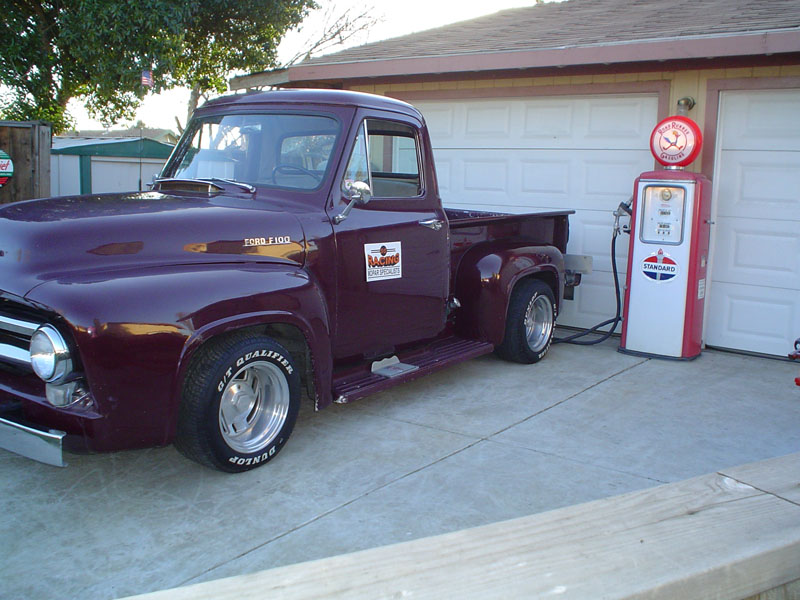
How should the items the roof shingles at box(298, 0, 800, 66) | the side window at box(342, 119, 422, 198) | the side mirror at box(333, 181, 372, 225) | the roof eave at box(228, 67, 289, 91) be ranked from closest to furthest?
the side mirror at box(333, 181, 372, 225) < the side window at box(342, 119, 422, 198) < the roof shingles at box(298, 0, 800, 66) < the roof eave at box(228, 67, 289, 91)

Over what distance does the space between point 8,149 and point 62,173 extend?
8798 millimetres

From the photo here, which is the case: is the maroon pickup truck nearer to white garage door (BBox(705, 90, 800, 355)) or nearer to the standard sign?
the standard sign

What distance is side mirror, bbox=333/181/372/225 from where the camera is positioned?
15.5ft

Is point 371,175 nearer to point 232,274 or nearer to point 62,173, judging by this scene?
point 232,274

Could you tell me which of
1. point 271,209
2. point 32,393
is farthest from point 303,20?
point 32,393

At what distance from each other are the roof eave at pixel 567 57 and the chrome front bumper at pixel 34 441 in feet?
19.2

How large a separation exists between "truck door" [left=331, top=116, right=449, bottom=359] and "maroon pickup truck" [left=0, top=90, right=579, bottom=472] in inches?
0.5


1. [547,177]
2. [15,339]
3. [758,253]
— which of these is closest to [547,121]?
[547,177]

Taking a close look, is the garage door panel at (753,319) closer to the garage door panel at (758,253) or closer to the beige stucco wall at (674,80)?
the garage door panel at (758,253)

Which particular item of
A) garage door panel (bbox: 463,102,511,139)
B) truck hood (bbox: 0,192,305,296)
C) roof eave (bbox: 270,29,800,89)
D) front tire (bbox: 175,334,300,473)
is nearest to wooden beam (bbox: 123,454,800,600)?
front tire (bbox: 175,334,300,473)

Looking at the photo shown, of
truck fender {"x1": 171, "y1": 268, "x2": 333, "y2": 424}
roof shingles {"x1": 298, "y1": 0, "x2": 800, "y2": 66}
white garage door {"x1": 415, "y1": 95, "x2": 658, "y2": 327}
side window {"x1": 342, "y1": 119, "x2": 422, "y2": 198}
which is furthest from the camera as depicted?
white garage door {"x1": 415, "y1": 95, "x2": 658, "y2": 327}

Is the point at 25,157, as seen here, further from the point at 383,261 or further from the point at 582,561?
the point at 582,561

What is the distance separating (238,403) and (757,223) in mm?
5198

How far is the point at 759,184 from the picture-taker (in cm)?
703
